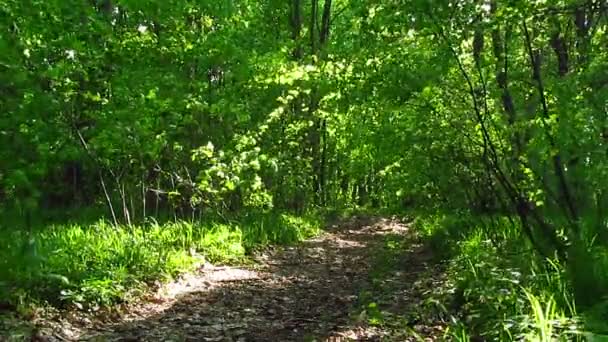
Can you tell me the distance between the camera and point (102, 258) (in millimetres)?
6785

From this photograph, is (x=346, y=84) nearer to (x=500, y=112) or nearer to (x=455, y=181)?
(x=500, y=112)

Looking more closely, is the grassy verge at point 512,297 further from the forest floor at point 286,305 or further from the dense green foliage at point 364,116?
the forest floor at point 286,305

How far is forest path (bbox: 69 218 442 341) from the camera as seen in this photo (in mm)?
5312

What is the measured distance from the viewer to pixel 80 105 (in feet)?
26.6

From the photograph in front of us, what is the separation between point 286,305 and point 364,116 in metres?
4.89

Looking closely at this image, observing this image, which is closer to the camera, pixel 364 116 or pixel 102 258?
pixel 102 258

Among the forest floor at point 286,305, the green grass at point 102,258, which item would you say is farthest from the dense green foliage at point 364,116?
the forest floor at point 286,305

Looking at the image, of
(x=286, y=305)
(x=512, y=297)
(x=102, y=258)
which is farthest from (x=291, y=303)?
(x=512, y=297)

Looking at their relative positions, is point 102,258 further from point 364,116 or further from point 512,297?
point 364,116

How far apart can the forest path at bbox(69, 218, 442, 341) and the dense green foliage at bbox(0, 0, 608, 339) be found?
56 centimetres

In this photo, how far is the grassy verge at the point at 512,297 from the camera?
355cm

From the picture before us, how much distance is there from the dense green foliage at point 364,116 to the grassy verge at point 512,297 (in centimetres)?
4

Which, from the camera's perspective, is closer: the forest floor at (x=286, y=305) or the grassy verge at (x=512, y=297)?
the grassy verge at (x=512, y=297)

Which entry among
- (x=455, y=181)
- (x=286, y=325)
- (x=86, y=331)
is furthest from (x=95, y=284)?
(x=455, y=181)
